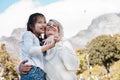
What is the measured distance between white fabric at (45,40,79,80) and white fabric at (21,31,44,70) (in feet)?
0.23

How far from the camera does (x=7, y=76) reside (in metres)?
33.2

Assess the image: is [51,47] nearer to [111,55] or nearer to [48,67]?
[48,67]

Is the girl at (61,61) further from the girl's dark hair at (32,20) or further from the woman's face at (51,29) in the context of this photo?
the girl's dark hair at (32,20)

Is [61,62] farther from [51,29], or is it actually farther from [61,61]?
[51,29]

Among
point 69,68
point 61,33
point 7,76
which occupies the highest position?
point 61,33

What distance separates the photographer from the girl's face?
3557 millimetres

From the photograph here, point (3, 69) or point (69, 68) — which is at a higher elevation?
point (69, 68)

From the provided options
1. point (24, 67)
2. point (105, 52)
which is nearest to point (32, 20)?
point (24, 67)

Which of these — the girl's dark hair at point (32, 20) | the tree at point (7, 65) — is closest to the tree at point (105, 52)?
the tree at point (7, 65)

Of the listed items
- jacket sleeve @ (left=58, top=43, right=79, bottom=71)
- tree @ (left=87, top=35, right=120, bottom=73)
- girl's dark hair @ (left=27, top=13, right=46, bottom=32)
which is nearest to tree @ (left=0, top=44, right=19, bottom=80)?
tree @ (left=87, top=35, right=120, bottom=73)

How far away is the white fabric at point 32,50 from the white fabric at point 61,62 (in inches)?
2.8

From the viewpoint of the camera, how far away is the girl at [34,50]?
3414 millimetres

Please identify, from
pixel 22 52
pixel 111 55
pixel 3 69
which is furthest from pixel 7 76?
pixel 22 52

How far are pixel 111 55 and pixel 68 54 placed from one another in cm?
4683
